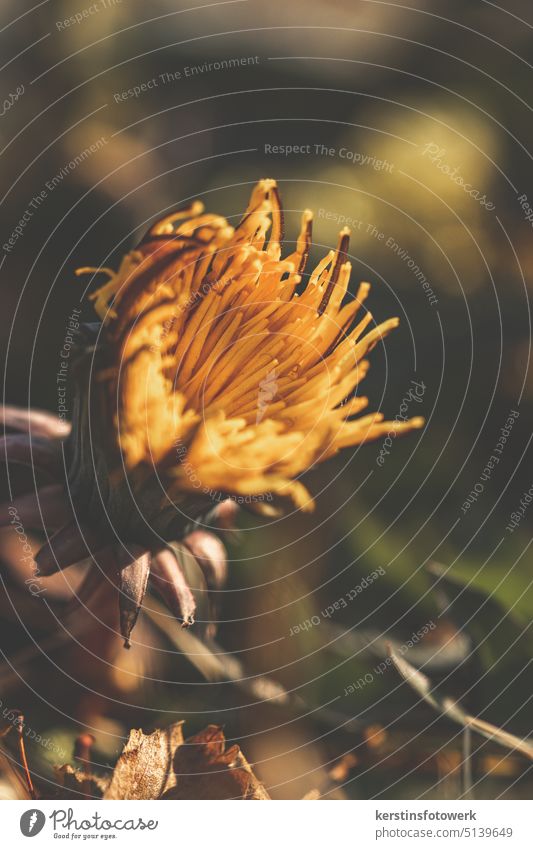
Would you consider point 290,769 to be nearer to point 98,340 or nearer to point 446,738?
point 446,738

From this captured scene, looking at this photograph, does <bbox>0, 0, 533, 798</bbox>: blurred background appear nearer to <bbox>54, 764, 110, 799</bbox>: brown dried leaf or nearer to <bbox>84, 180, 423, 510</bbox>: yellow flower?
<bbox>54, 764, 110, 799</bbox>: brown dried leaf

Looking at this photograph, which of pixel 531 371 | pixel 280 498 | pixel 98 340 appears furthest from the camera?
pixel 531 371

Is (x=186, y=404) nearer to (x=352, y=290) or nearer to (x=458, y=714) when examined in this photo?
(x=352, y=290)

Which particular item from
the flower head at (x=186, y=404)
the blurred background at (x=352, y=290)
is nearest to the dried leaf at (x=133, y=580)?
the flower head at (x=186, y=404)

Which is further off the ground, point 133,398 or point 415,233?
point 415,233

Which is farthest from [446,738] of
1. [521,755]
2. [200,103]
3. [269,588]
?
[200,103]

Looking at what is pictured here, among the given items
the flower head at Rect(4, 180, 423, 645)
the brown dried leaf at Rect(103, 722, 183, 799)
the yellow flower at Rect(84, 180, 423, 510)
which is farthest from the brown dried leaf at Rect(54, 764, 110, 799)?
the yellow flower at Rect(84, 180, 423, 510)
